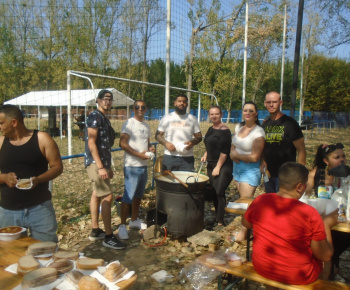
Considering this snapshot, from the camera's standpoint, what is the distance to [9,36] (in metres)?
16.6

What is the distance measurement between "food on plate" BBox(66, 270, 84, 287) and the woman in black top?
2.97 meters

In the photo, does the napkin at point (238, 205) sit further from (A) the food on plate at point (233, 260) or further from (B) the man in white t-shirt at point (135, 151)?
(B) the man in white t-shirt at point (135, 151)

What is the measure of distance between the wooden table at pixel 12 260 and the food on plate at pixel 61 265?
192 mm

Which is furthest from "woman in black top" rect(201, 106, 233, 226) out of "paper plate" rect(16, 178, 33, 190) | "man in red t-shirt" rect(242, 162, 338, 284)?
"paper plate" rect(16, 178, 33, 190)

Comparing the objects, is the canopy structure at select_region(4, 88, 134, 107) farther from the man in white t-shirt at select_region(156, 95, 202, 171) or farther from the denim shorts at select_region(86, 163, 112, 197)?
the denim shorts at select_region(86, 163, 112, 197)

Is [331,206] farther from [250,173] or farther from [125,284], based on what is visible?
[125,284]

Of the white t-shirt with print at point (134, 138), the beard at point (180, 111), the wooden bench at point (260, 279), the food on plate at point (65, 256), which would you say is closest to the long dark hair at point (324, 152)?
the wooden bench at point (260, 279)

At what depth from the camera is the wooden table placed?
1665mm

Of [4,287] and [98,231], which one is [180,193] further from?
[4,287]

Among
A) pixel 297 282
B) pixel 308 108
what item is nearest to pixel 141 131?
pixel 297 282

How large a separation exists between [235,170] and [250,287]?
5.00 ft

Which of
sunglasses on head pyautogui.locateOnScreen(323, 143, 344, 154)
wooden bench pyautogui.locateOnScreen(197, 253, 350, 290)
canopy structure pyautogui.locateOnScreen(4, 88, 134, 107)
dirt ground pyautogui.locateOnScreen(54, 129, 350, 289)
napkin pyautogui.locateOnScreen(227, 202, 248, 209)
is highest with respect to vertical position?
canopy structure pyautogui.locateOnScreen(4, 88, 134, 107)

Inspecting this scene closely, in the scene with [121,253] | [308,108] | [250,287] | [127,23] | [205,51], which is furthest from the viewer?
[308,108]

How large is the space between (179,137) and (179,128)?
0.44 feet
